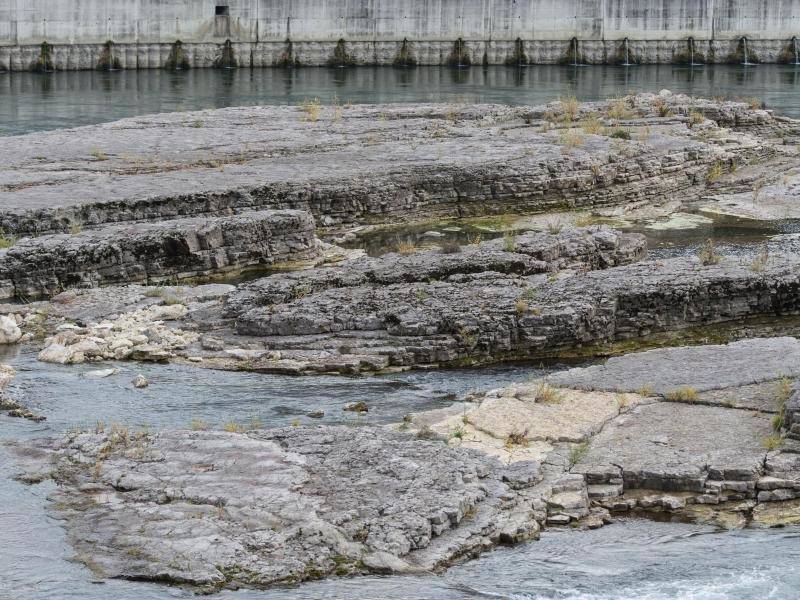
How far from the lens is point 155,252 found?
61.5 feet

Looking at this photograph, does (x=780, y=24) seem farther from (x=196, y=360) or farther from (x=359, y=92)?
(x=196, y=360)

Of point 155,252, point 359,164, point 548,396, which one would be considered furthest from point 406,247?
point 548,396

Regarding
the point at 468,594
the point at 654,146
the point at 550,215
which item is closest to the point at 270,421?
the point at 468,594

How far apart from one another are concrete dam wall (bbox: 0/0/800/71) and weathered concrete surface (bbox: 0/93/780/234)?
19.3 metres

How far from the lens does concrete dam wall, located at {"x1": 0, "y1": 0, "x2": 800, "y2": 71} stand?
4697cm

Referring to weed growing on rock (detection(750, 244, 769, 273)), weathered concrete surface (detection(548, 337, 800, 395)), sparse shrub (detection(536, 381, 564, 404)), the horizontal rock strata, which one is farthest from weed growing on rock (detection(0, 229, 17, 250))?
weed growing on rock (detection(750, 244, 769, 273))

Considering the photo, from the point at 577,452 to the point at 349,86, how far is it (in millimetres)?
33967

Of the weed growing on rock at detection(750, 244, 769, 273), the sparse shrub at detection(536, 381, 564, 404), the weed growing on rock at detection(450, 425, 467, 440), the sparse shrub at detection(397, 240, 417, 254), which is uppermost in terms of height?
the weed growing on rock at detection(750, 244, 769, 273)

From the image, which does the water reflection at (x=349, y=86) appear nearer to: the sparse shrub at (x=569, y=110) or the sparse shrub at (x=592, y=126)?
the sparse shrub at (x=569, y=110)

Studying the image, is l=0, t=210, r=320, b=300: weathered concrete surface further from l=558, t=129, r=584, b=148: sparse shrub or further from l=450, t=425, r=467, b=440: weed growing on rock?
l=450, t=425, r=467, b=440: weed growing on rock

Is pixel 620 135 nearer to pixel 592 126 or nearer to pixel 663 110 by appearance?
pixel 592 126

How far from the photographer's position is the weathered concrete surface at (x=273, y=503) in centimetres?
974

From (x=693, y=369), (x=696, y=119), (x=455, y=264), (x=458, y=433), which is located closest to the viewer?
(x=458, y=433)

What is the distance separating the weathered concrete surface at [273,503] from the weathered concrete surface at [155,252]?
250 inches
